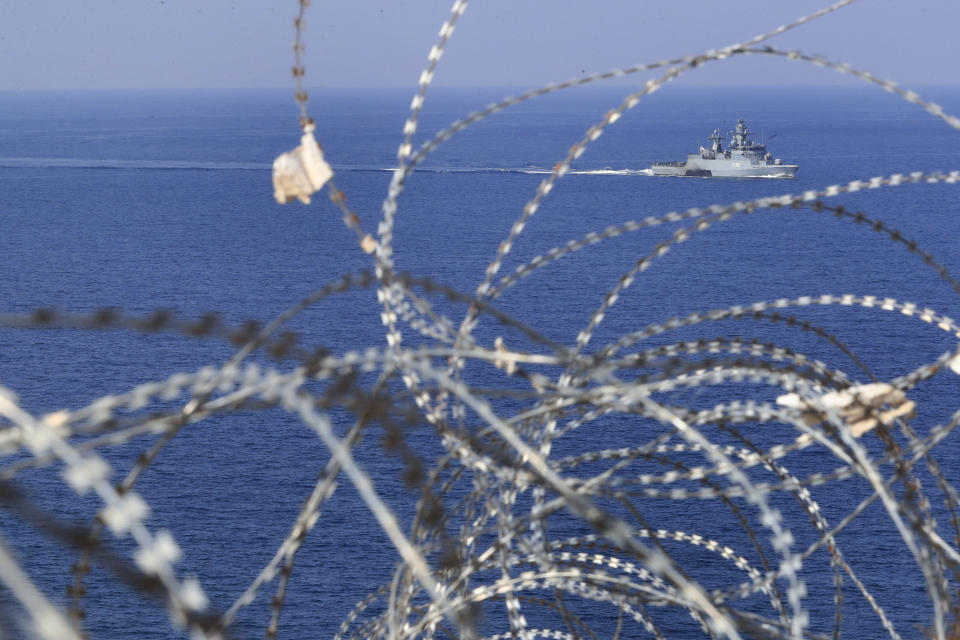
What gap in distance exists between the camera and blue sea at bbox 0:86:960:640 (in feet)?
184

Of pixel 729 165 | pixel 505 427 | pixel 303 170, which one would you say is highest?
pixel 729 165

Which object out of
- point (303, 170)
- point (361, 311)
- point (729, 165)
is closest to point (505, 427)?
point (303, 170)

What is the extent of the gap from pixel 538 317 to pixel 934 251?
42846 mm

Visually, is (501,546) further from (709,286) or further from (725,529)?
(709,286)

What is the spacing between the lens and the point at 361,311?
95.6 metres

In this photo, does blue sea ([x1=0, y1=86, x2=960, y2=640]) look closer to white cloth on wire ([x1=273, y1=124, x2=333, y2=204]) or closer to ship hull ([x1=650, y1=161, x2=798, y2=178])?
white cloth on wire ([x1=273, y1=124, x2=333, y2=204])

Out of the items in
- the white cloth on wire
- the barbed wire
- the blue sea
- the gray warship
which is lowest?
the barbed wire

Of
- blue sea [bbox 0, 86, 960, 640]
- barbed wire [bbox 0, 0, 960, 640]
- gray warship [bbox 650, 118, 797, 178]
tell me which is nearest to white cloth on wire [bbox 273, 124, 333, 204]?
barbed wire [bbox 0, 0, 960, 640]

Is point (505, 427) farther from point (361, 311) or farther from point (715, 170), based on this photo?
point (715, 170)

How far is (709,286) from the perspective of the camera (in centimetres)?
10131

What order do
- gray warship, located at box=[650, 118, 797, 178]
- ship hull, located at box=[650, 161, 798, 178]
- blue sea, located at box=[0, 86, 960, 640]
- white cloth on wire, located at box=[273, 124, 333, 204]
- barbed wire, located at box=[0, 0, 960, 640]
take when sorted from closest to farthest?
1. barbed wire, located at box=[0, 0, 960, 640]
2. white cloth on wire, located at box=[273, 124, 333, 204]
3. blue sea, located at box=[0, 86, 960, 640]
4. ship hull, located at box=[650, 161, 798, 178]
5. gray warship, located at box=[650, 118, 797, 178]

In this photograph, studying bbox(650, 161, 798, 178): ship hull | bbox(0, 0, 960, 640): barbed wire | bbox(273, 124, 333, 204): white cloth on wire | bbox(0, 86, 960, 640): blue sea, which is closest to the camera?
bbox(0, 0, 960, 640): barbed wire

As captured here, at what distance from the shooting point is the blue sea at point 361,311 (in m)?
56.0

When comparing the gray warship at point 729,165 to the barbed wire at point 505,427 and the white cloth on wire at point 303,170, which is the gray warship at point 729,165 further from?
the white cloth on wire at point 303,170
